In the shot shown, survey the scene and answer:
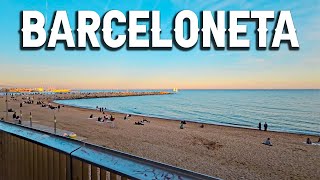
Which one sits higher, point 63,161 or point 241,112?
point 63,161

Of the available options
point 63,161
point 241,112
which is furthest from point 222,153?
point 241,112

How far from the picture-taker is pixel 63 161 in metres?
1.94

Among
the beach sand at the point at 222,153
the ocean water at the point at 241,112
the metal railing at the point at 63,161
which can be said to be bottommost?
the ocean water at the point at 241,112

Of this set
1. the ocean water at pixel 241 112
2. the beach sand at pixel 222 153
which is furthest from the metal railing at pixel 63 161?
the ocean water at pixel 241 112

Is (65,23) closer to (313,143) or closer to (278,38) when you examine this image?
(278,38)

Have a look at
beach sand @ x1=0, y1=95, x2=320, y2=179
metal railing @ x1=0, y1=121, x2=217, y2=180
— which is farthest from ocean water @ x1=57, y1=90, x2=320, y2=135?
metal railing @ x1=0, y1=121, x2=217, y2=180

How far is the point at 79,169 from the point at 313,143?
22292 mm

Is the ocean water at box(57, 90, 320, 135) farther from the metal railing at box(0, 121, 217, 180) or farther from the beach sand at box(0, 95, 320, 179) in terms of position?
the metal railing at box(0, 121, 217, 180)

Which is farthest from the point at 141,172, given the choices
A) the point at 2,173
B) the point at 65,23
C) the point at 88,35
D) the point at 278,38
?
the point at 278,38

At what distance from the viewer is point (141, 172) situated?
53.1 inches

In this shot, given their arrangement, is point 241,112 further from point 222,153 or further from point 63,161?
point 63,161

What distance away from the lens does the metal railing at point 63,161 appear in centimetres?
136

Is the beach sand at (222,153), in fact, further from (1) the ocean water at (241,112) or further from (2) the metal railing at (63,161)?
(1) the ocean water at (241,112)

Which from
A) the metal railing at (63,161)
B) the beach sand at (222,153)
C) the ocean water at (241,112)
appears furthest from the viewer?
the ocean water at (241,112)
